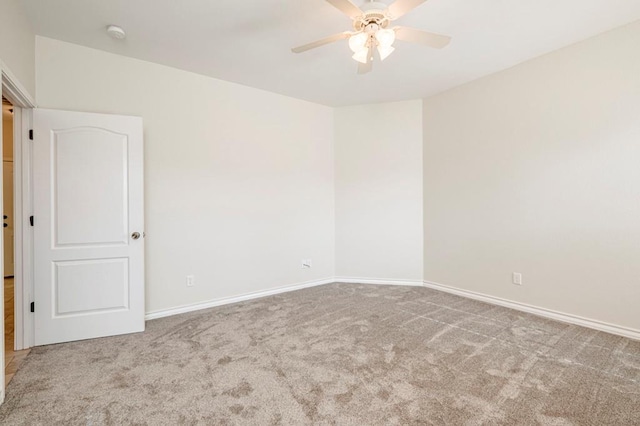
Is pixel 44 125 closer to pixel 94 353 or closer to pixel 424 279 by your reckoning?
pixel 94 353

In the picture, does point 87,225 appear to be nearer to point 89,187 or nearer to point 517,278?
point 89,187

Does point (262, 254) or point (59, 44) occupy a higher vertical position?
point (59, 44)

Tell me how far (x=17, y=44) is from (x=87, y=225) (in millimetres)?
1461

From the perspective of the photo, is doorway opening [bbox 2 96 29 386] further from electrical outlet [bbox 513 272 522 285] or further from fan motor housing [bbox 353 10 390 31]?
electrical outlet [bbox 513 272 522 285]

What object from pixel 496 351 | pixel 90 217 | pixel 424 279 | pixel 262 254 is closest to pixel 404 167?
pixel 424 279

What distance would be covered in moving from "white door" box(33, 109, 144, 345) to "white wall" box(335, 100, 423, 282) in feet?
9.09

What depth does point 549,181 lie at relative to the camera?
3.13 meters

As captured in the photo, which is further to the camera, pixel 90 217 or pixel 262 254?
pixel 262 254

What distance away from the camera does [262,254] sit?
3996 millimetres

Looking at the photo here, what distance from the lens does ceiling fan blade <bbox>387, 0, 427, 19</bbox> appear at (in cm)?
182

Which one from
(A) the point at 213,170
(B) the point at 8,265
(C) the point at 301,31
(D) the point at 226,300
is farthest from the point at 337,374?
(B) the point at 8,265

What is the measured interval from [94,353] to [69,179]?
150cm

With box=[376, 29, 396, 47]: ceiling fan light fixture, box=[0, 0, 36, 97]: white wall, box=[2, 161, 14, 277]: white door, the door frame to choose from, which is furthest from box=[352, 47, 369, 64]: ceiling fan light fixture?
box=[2, 161, 14, 277]: white door

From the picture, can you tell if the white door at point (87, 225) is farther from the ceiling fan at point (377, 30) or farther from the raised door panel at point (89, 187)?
the ceiling fan at point (377, 30)
